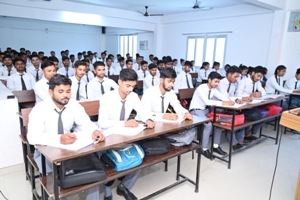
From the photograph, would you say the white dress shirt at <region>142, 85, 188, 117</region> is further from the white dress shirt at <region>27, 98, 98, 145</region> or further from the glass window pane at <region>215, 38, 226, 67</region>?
the glass window pane at <region>215, 38, 226, 67</region>

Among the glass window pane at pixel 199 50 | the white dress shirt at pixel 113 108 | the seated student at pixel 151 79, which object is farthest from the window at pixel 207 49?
the white dress shirt at pixel 113 108

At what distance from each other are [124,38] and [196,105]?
30.4 ft

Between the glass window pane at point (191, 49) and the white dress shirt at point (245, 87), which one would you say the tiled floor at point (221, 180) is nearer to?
the white dress shirt at point (245, 87)

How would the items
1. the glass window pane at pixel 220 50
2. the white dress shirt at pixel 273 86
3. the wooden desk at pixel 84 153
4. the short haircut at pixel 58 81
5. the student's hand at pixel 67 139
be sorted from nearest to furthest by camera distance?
the wooden desk at pixel 84 153 < the student's hand at pixel 67 139 < the short haircut at pixel 58 81 < the white dress shirt at pixel 273 86 < the glass window pane at pixel 220 50

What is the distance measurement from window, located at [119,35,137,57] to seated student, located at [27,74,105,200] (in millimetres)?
9394

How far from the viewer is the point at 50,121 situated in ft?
5.77

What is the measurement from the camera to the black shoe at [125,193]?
2111mm

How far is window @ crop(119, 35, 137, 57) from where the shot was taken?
11.0 metres

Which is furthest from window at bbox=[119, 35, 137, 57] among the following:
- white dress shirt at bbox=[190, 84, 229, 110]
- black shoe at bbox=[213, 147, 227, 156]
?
black shoe at bbox=[213, 147, 227, 156]

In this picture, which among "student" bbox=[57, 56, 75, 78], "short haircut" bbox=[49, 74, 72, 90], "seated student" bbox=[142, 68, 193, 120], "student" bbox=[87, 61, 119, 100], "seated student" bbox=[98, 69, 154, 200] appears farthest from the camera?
"student" bbox=[57, 56, 75, 78]

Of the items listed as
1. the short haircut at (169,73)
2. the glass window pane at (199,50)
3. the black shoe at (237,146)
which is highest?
the glass window pane at (199,50)

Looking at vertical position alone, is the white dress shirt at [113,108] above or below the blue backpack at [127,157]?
above

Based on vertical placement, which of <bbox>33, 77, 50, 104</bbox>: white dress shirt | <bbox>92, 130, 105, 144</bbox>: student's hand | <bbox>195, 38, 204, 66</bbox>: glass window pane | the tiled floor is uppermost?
<bbox>195, 38, 204, 66</bbox>: glass window pane

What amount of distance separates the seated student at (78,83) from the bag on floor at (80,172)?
1.94 meters
